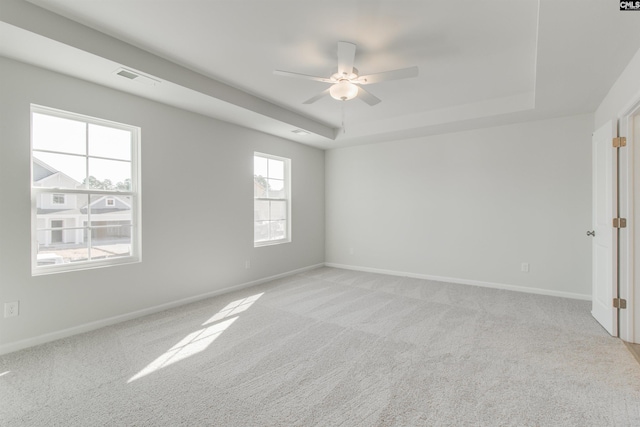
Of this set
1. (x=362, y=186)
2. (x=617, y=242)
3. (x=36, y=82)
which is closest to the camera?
(x=36, y=82)

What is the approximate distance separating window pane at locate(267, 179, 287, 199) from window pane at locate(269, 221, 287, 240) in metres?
0.49

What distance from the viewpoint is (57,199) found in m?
2.95

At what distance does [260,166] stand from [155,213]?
2041 mm

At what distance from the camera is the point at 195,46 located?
110 inches

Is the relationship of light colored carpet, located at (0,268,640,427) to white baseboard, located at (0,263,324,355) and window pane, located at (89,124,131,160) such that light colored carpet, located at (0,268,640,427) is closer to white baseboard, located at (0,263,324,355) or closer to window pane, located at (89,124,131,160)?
white baseboard, located at (0,263,324,355)

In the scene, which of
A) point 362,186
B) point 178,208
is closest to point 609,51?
point 362,186

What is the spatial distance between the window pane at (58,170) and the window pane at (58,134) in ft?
0.26

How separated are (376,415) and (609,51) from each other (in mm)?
3357

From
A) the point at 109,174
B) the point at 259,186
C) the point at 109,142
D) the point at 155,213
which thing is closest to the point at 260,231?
the point at 259,186

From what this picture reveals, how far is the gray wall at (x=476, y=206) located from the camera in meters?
4.18

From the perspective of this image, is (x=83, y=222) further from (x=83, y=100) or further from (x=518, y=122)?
(x=518, y=122)

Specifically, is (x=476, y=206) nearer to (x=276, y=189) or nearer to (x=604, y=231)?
(x=604, y=231)

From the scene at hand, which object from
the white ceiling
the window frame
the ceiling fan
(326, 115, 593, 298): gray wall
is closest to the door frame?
the white ceiling

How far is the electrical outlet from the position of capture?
2.59 meters
